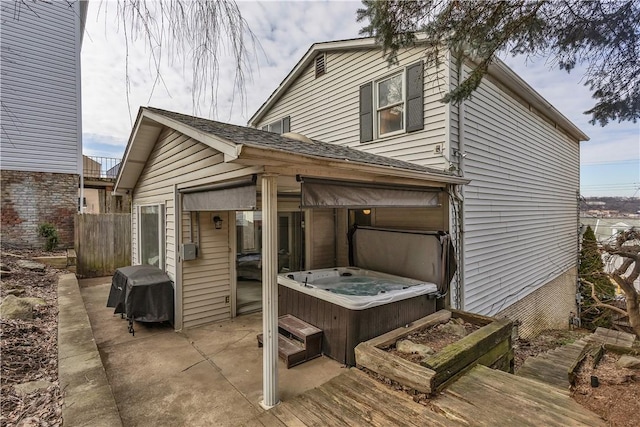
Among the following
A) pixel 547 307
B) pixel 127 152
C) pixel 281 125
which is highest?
pixel 281 125

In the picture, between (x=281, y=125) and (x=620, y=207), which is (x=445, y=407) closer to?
(x=620, y=207)

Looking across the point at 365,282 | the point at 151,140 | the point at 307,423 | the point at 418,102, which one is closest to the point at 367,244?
the point at 365,282

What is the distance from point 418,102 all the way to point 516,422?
16.7 ft

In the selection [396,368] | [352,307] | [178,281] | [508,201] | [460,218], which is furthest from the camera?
[508,201]

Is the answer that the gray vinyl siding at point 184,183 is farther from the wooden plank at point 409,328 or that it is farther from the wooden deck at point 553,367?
the wooden deck at point 553,367

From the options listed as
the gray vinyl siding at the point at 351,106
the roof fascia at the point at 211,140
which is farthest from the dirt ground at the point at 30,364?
the gray vinyl siding at the point at 351,106

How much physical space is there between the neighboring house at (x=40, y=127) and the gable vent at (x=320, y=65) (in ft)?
23.6

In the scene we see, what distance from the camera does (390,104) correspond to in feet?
20.9

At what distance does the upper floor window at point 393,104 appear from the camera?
5812 mm

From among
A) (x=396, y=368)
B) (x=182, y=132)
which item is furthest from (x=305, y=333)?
(x=182, y=132)

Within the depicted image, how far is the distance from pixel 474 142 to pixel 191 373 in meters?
6.20

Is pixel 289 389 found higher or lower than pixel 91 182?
lower

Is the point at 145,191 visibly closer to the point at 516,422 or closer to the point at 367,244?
the point at 367,244

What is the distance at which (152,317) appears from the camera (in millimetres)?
4863
